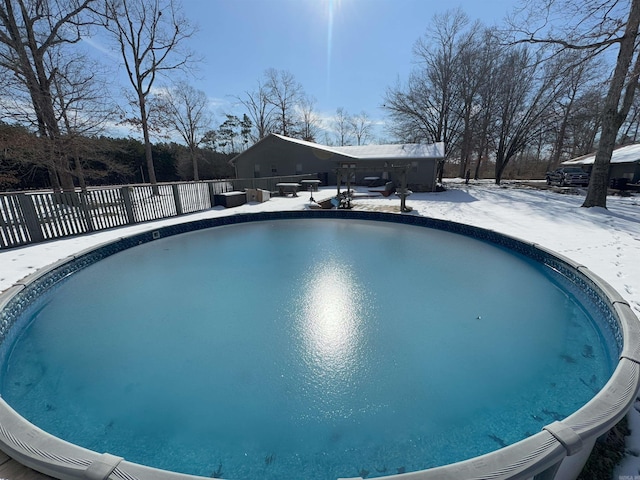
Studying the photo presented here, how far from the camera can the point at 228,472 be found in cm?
205

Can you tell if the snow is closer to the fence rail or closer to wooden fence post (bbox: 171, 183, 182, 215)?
the fence rail

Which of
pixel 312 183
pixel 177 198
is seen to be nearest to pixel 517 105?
pixel 312 183

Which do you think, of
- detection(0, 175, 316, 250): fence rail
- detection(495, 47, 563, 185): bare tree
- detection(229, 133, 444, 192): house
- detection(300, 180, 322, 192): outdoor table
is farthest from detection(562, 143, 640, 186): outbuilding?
detection(0, 175, 316, 250): fence rail

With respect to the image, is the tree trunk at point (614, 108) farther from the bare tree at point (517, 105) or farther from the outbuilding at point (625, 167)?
the bare tree at point (517, 105)

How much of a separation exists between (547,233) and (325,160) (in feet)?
50.9

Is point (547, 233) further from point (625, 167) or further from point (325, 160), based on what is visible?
point (625, 167)

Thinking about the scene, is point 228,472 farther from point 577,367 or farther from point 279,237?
point 279,237

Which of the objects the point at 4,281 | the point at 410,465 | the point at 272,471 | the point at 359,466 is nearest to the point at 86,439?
the point at 272,471

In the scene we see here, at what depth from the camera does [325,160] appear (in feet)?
66.5

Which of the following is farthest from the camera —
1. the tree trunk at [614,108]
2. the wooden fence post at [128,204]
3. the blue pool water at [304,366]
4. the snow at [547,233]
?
the wooden fence post at [128,204]

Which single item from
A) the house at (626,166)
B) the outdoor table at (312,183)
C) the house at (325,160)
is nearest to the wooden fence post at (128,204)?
the outdoor table at (312,183)

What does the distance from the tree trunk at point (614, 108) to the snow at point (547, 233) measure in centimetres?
88

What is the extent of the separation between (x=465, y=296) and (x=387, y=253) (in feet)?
8.02

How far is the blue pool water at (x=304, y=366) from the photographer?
89.2 inches
